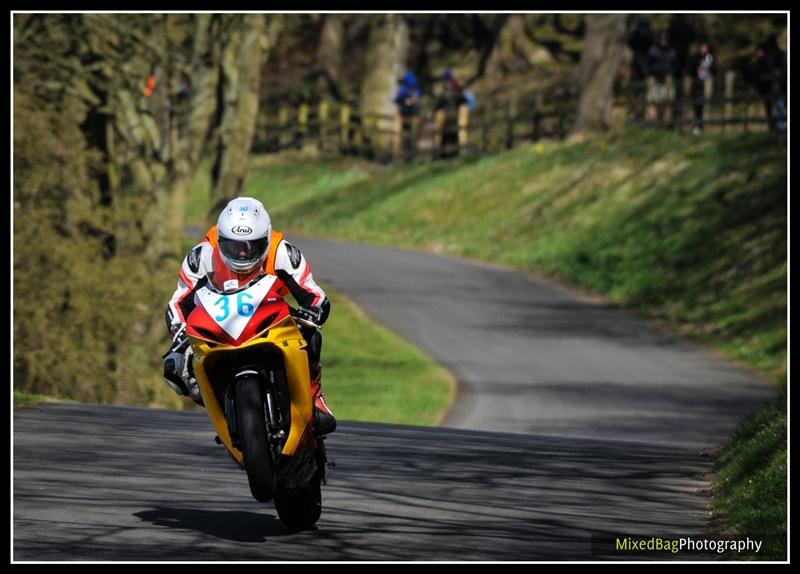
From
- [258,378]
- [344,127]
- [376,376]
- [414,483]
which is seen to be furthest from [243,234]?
[344,127]

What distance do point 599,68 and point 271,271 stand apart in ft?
115

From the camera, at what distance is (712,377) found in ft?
81.0

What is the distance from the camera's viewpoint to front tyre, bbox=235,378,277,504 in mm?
9125

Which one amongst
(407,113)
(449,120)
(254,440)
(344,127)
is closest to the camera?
(254,440)

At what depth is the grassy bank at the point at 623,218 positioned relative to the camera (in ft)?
98.8

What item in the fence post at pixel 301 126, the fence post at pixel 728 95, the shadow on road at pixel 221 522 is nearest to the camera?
the shadow on road at pixel 221 522

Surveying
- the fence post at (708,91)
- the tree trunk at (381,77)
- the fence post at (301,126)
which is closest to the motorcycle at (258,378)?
the fence post at (708,91)

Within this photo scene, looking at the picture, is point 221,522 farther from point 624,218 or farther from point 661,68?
point 661,68

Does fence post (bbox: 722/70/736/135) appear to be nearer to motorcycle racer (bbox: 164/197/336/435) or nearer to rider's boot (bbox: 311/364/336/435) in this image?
rider's boot (bbox: 311/364/336/435)

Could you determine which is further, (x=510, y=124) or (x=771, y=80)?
(x=510, y=124)

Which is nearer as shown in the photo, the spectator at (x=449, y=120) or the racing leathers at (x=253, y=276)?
the racing leathers at (x=253, y=276)

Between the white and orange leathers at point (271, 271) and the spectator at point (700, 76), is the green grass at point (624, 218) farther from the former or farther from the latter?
the white and orange leathers at point (271, 271)

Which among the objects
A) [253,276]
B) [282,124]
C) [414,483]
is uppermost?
[253,276]

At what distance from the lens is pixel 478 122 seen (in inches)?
2112
